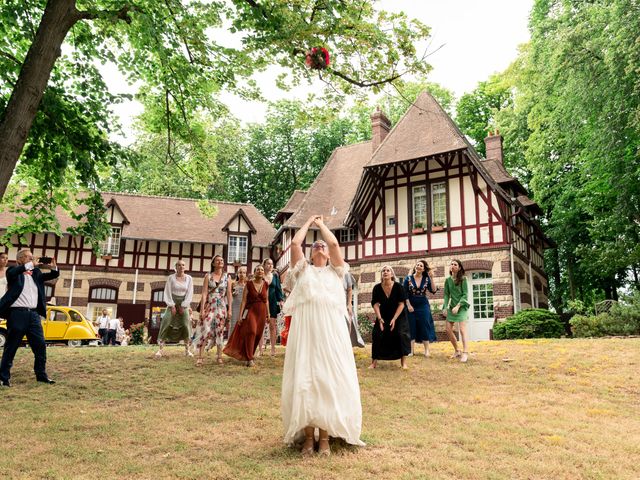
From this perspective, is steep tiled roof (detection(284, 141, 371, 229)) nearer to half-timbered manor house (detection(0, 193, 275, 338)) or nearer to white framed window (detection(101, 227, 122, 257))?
half-timbered manor house (detection(0, 193, 275, 338))

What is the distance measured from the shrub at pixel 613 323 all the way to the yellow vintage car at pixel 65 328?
1727 centimetres

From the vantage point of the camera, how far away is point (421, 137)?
23625 mm

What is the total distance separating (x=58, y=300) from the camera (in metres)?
32.4

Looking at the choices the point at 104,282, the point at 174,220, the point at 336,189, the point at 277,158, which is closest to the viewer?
the point at 336,189

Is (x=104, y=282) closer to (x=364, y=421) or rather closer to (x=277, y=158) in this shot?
(x=277, y=158)

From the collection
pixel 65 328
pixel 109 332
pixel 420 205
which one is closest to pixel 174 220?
pixel 109 332

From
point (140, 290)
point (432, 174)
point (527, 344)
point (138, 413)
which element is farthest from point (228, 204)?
point (138, 413)

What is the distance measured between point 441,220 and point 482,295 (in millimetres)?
3399

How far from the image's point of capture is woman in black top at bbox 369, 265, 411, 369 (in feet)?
34.8

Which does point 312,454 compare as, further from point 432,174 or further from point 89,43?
point 432,174

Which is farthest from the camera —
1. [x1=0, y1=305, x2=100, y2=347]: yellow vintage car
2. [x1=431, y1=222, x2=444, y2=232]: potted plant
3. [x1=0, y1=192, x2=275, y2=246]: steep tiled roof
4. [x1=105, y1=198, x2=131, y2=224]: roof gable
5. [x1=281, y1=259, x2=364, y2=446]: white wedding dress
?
[x1=0, y1=192, x2=275, y2=246]: steep tiled roof

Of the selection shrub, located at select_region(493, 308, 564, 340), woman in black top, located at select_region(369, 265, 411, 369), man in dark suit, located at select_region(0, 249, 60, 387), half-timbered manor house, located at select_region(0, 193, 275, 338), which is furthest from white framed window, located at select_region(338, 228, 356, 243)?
man in dark suit, located at select_region(0, 249, 60, 387)

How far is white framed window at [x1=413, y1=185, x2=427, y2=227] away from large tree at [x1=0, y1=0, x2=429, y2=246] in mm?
12676

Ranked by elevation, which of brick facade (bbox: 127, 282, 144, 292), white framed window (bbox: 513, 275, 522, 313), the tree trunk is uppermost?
the tree trunk
